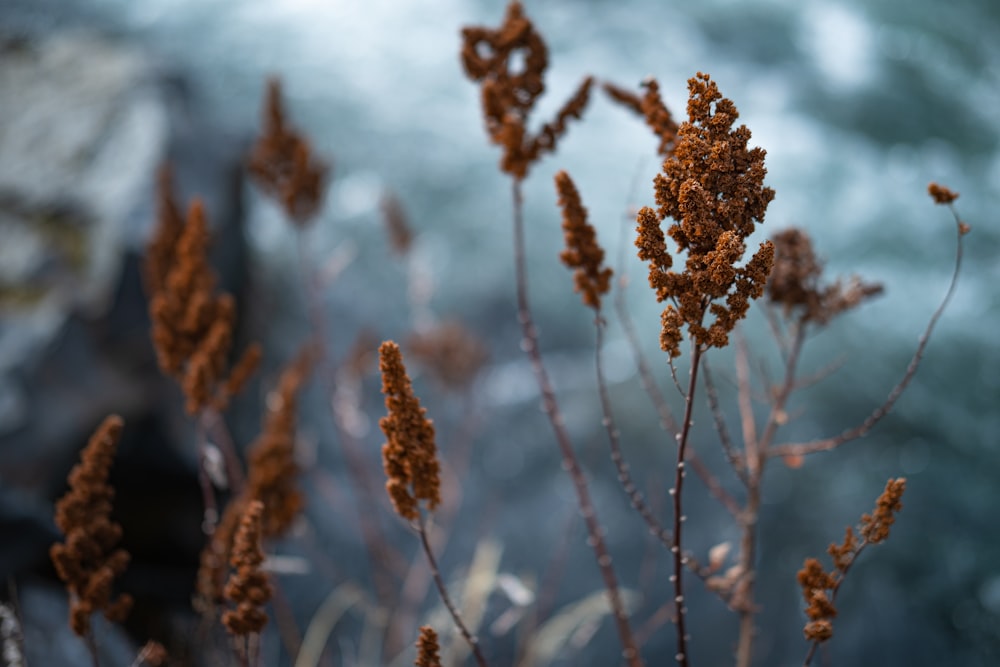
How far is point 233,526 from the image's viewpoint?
217cm

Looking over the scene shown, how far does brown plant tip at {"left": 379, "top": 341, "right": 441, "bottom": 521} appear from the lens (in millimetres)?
1518

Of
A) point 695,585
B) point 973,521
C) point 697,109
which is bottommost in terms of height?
point 697,109

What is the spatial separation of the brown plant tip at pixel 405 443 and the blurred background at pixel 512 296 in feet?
2.35

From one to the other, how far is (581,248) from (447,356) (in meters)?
2.65

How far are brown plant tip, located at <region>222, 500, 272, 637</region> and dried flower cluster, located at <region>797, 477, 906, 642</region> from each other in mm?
1016

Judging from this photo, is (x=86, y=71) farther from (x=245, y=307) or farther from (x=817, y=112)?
(x=817, y=112)

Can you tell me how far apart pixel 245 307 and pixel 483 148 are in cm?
323

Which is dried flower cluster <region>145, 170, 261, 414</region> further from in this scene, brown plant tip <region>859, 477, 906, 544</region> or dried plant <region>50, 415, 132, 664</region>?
brown plant tip <region>859, 477, 906, 544</region>

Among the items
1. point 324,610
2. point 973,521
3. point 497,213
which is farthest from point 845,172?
point 324,610

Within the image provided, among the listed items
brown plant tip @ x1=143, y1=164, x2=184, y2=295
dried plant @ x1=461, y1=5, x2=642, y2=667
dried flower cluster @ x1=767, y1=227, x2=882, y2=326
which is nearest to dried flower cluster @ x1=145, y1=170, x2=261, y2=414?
brown plant tip @ x1=143, y1=164, x2=184, y2=295

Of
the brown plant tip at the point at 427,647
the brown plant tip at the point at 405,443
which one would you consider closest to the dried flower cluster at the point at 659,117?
the brown plant tip at the point at 405,443

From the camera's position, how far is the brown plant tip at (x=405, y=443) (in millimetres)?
1518

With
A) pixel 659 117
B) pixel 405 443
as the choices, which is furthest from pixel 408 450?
pixel 659 117

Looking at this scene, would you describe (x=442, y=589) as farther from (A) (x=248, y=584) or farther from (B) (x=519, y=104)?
(B) (x=519, y=104)
